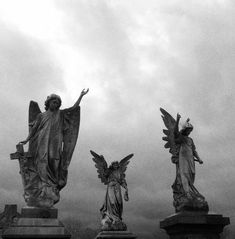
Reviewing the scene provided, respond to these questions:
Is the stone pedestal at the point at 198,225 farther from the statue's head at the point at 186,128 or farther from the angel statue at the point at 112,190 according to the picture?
the angel statue at the point at 112,190

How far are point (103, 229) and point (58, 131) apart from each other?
6.19 m

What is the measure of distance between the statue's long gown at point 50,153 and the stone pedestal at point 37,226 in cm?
30

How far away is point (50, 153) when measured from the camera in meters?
11.0

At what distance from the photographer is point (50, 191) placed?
34.6ft

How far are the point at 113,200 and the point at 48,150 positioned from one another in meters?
6.28

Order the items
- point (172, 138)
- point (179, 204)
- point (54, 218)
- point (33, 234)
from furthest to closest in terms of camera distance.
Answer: point (172, 138), point (179, 204), point (54, 218), point (33, 234)

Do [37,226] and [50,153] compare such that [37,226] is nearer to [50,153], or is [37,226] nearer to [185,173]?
[50,153]

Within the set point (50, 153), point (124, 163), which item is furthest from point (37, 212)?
point (124, 163)

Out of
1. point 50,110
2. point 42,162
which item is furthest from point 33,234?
point 50,110

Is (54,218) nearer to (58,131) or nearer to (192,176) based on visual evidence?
(58,131)

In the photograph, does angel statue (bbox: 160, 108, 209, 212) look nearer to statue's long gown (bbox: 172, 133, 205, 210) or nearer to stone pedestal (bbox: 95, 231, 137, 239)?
statue's long gown (bbox: 172, 133, 205, 210)

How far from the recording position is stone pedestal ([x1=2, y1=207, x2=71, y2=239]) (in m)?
9.45

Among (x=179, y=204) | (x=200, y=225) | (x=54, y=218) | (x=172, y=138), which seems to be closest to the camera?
(x=54, y=218)

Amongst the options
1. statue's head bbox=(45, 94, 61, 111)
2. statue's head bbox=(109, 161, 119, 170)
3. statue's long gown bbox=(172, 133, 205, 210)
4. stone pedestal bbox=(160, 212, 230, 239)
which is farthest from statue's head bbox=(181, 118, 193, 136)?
statue's head bbox=(109, 161, 119, 170)
